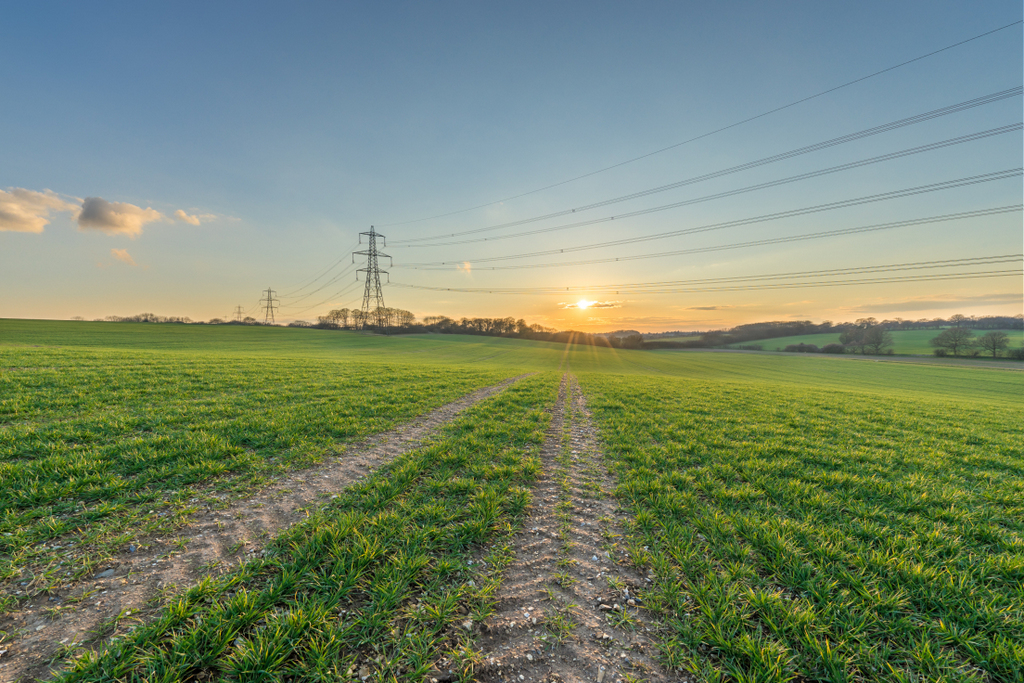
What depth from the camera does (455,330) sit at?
104 metres

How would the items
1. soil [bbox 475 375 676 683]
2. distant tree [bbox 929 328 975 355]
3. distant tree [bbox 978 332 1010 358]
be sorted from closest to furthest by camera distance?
soil [bbox 475 375 676 683] → distant tree [bbox 978 332 1010 358] → distant tree [bbox 929 328 975 355]

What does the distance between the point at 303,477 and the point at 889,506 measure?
10.5 meters

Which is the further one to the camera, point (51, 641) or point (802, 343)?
point (802, 343)

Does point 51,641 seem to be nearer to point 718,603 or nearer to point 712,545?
point 718,603

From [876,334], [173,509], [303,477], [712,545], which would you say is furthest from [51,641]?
[876,334]

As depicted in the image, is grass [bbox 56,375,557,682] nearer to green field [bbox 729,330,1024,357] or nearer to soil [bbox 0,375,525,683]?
soil [bbox 0,375,525,683]

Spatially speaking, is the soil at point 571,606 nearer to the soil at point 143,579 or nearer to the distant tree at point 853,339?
the soil at point 143,579

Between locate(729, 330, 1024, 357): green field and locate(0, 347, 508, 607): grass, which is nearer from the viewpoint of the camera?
locate(0, 347, 508, 607): grass

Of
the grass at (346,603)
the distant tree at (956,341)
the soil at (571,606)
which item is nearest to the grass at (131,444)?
the grass at (346,603)

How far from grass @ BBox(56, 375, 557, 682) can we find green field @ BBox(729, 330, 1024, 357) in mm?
124951

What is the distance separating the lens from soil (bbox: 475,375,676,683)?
289 cm

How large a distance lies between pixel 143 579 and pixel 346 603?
2.28 metres

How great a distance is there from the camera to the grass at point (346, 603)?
8.88 ft

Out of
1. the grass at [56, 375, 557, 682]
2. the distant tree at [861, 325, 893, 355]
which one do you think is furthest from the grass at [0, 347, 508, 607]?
the distant tree at [861, 325, 893, 355]
